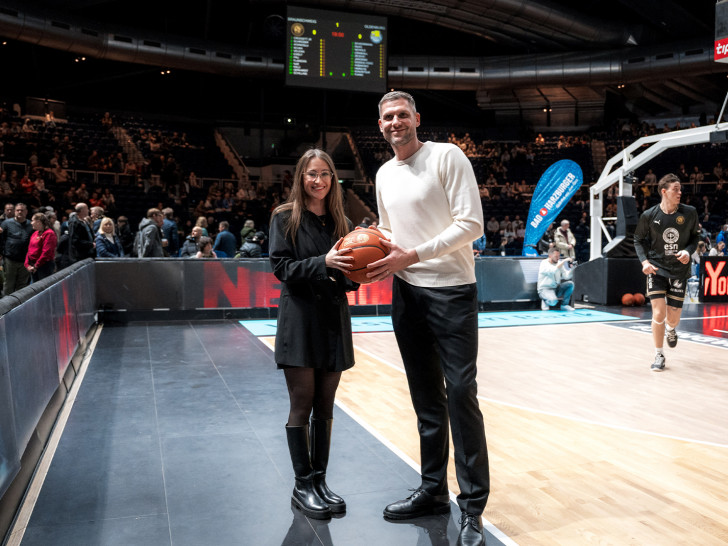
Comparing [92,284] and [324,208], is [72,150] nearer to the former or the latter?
[92,284]

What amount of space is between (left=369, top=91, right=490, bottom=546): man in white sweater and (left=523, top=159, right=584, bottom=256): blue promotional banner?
12925 mm

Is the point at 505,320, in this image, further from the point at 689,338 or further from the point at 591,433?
the point at 591,433

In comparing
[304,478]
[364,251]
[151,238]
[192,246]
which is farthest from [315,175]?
[192,246]

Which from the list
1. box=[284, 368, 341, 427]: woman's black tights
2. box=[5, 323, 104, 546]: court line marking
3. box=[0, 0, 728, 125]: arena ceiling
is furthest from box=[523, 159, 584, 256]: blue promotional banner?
box=[284, 368, 341, 427]: woman's black tights

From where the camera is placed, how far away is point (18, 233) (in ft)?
32.2

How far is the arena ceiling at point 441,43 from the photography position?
20.2 m

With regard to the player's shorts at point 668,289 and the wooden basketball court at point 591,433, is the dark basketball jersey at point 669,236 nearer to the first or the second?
the player's shorts at point 668,289

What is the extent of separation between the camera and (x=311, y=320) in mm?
3160

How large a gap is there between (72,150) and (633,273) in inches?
657

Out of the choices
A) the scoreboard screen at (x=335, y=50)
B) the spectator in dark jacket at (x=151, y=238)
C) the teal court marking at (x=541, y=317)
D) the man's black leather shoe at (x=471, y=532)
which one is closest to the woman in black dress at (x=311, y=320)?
the man's black leather shoe at (x=471, y=532)

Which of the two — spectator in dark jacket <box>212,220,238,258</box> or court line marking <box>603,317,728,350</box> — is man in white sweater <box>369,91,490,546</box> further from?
spectator in dark jacket <box>212,220,238,258</box>

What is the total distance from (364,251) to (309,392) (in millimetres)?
826

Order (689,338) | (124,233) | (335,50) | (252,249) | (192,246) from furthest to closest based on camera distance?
(335,50)
(192,246)
(124,233)
(252,249)
(689,338)

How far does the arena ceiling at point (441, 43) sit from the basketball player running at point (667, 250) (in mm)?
15299
